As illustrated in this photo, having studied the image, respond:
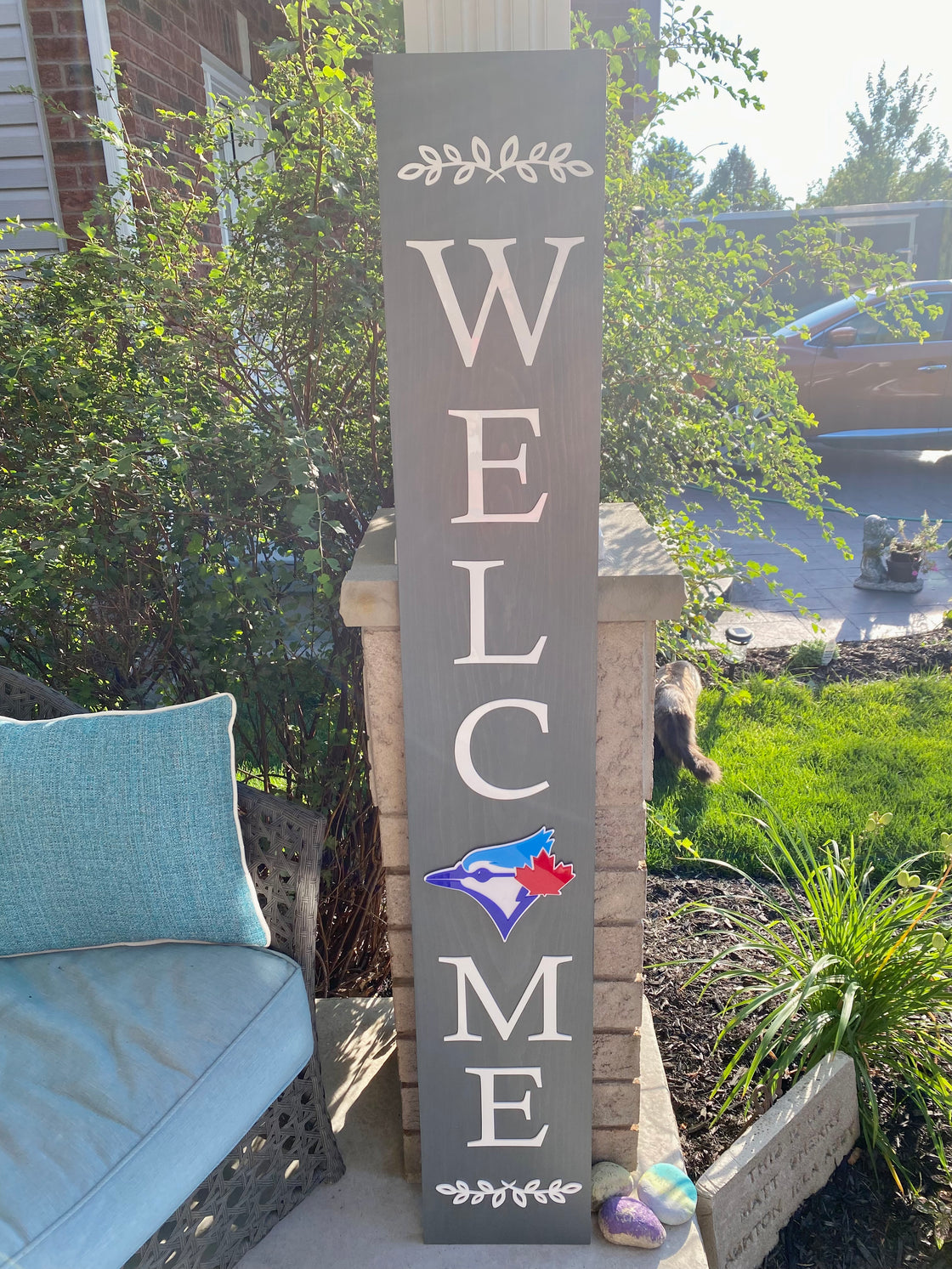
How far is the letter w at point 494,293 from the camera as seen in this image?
1.17m

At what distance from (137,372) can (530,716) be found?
126cm

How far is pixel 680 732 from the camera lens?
10.5ft

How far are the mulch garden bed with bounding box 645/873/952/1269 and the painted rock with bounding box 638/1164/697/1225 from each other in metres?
0.15

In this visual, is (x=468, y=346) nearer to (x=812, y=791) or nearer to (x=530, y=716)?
(x=530, y=716)

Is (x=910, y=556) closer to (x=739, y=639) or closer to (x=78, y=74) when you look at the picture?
(x=739, y=639)

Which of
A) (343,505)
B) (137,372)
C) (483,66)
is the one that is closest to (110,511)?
(137,372)

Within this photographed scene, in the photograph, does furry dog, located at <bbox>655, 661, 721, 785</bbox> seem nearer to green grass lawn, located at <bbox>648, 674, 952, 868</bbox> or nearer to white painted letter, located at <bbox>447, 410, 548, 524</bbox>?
green grass lawn, located at <bbox>648, 674, 952, 868</bbox>

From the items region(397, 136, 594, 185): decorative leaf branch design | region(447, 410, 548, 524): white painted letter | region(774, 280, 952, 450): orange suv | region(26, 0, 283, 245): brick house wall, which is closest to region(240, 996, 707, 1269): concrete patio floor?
region(447, 410, 548, 524): white painted letter

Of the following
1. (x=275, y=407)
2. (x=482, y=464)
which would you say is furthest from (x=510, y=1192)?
(x=275, y=407)

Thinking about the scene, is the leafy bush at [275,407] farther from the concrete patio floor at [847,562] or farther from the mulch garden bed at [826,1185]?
the concrete patio floor at [847,562]

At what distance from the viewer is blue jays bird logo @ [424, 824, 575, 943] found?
139 centimetres

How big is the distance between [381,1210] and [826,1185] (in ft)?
2.80

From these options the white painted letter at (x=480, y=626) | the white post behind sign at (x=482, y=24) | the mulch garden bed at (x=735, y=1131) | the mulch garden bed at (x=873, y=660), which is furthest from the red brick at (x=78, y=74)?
the mulch garden bed at (x=873, y=660)

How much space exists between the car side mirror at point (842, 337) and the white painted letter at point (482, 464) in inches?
328
